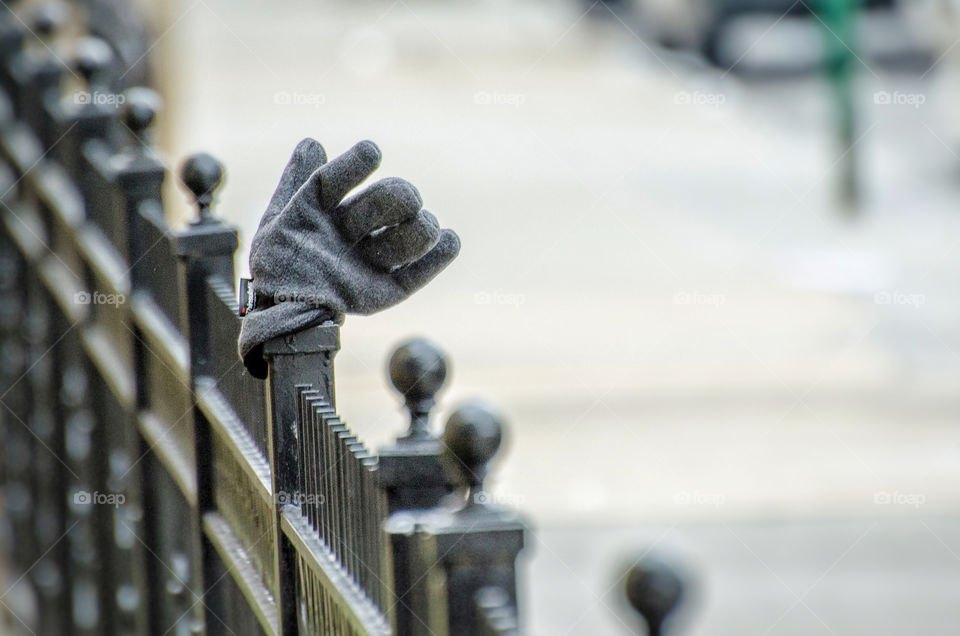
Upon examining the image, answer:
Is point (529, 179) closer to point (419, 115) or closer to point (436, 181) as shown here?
point (436, 181)

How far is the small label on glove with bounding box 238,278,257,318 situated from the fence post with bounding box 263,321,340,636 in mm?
101

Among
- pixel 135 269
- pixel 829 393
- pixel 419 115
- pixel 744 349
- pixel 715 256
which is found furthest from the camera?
pixel 419 115

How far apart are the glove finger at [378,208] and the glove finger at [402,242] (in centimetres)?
1

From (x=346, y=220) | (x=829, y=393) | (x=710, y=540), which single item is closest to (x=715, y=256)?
(x=829, y=393)

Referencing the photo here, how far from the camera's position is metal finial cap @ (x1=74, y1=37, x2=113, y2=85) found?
426 cm

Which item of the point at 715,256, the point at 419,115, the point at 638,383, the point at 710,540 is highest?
the point at 419,115

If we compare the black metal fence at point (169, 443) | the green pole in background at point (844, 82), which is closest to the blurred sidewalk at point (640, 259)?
the green pole in background at point (844, 82)

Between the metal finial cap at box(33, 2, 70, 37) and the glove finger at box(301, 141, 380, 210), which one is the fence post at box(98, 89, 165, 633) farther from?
the metal finial cap at box(33, 2, 70, 37)

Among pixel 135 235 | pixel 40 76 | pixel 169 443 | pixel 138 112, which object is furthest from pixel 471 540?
pixel 40 76

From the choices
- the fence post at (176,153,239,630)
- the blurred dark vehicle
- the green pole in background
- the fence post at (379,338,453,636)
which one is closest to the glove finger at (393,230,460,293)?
the fence post at (379,338,453,636)

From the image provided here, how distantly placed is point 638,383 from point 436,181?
4683 millimetres

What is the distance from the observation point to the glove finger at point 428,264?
2.06 metres

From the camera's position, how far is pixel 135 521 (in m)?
3.44

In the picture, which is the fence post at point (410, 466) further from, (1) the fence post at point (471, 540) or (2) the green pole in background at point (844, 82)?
(2) the green pole in background at point (844, 82)
